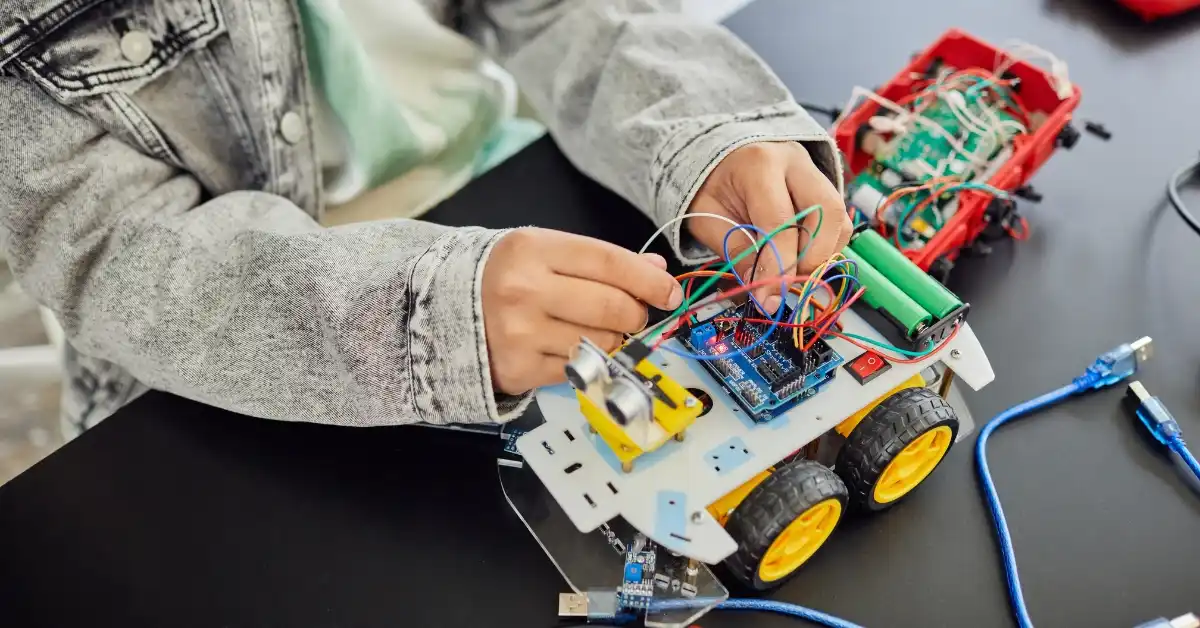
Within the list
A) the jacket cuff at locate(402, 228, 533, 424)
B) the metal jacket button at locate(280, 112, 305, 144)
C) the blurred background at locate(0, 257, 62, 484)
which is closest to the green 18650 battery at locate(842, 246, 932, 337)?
the jacket cuff at locate(402, 228, 533, 424)

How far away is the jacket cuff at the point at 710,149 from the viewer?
812mm

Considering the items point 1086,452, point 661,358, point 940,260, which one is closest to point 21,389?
point 661,358

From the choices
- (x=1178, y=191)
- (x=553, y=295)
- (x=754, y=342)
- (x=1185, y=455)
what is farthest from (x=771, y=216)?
(x=1178, y=191)

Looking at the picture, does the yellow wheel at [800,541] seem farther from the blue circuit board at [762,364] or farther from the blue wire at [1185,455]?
the blue wire at [1185,455]

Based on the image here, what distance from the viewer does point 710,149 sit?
816 millimetres

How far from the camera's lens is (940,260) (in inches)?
34.7

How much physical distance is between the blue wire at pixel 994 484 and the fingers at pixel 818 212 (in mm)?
220

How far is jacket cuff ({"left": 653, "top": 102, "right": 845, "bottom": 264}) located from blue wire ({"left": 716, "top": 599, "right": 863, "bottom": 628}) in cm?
33

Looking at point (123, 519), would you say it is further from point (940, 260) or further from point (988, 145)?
point (988, 145)

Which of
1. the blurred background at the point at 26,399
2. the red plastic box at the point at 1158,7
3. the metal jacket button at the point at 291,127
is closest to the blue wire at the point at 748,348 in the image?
the metal jacket button at the point at 291,127

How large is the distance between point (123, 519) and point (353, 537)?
0.68 feet

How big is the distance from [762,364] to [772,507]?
13 centimetres

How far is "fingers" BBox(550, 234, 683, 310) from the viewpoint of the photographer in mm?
666

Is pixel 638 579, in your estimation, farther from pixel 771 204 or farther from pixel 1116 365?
pixel 1116 365
